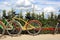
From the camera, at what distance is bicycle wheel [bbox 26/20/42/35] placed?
944 cm

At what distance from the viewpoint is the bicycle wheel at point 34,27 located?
9436 mm

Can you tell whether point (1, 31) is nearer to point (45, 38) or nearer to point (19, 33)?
point (19, 33)

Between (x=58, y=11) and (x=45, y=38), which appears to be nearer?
(x=45, y=38)

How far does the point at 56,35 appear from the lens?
31.3 feet

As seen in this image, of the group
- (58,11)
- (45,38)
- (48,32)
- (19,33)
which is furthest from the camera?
(58,11)

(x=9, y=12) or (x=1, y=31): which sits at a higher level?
(x=9, y=12)

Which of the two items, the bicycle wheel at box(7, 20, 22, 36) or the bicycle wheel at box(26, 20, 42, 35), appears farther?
the bicycle wheel at box(26, 20, 42, 35)

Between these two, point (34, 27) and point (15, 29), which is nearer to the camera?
point (15, 29)

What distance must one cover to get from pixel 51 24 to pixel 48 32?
664mm

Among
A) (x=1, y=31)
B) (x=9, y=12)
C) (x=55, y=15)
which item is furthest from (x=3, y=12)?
(x=55, y=15)

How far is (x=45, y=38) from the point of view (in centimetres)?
866

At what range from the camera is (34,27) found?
376 inches

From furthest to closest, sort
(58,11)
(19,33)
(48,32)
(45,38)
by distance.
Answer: (58,11) < (48,32) < (19,33) < (45,38)

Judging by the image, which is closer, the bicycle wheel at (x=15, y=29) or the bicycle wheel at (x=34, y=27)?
the bicycle wheel at (x=15, y=29)
